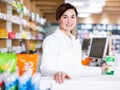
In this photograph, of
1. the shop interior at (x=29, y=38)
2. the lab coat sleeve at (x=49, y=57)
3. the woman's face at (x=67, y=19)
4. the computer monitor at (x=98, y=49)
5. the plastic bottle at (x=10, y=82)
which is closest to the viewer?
the plastic bottle at (x=10, y=82)

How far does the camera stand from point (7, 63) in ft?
3.79

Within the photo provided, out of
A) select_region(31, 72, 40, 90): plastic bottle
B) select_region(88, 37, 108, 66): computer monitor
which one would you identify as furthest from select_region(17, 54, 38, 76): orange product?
select_region(88, 37, 108, 66): computer monitor

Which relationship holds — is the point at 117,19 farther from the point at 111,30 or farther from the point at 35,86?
the point at 35,86

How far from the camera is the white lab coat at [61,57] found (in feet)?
6.64

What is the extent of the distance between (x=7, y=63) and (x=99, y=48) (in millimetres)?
3222

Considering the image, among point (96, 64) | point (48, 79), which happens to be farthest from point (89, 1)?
point (48, 79)

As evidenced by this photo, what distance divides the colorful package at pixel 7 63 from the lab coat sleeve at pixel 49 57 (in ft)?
2.66

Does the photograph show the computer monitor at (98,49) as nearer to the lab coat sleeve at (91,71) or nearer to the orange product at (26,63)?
the lab coat sleeve at (91,71)

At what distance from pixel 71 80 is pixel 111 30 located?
56.5 feet

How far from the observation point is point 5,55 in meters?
1.19

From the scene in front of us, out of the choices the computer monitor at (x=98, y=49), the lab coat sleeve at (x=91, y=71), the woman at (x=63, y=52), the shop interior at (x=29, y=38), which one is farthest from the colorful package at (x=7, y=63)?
the computer monitor at (x=98, y=49)

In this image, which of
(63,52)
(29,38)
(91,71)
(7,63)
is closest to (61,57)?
(63,52)

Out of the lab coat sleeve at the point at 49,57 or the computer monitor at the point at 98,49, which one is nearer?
the lab coat sleeve at the point at 49,57

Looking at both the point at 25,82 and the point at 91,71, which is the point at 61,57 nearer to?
the point at 91,71
